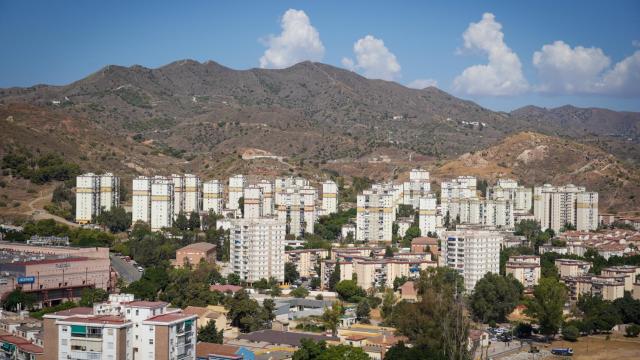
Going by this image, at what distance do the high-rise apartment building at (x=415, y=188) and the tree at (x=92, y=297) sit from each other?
74.8 ft

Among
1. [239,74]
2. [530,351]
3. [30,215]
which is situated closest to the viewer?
[530,351]

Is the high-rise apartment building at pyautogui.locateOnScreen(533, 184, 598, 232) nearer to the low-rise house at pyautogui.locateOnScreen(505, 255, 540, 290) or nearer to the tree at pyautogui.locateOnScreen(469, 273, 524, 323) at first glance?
the low-rise house at pyautogui.locateOnScreen(505, 255, 540, 290)

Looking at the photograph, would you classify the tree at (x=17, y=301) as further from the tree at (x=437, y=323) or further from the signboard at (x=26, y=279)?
the tree at (x=437, y=323)

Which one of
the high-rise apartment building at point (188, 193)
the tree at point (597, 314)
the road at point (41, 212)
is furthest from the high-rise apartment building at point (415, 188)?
the tree at point (597, 314)

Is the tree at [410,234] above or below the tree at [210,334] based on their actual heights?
above

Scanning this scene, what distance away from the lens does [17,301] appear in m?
20.9

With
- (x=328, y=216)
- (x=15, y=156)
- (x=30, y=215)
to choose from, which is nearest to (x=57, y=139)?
(x=15, y=156)

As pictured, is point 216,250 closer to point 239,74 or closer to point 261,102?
point 261,102

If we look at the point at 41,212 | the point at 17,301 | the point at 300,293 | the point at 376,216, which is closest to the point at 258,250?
the point at 300,293

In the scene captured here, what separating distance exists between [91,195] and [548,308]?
20.5 metres

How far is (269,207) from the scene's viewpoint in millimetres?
40031

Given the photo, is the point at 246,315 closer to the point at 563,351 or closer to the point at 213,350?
the point at 213,350

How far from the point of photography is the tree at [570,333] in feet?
72.7

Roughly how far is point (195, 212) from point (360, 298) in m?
13.6
